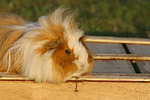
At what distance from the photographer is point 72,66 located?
8.07ft

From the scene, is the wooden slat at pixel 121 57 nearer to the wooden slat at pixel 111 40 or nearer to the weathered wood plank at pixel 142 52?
the weathered wood plank at pixel 142 52

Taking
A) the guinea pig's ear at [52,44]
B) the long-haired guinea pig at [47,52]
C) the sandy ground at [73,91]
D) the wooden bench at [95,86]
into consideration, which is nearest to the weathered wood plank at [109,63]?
the wooden bench at [95,86]

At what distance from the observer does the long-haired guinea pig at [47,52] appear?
247 centimetres

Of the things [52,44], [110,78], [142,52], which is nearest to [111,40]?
[142,52]

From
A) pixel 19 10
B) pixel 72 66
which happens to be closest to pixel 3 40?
pixel 72 66

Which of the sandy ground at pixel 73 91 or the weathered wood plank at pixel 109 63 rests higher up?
the weathered wood plank at pixel 109 63

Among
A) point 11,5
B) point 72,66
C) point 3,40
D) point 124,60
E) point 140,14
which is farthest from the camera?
point 140,14

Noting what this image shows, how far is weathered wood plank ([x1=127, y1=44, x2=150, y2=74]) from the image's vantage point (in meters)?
3.13

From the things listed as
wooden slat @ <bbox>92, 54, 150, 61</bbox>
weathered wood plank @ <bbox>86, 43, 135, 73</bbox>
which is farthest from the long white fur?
wooden slat @ <bbox>92, 54, 150, 61</bbox>

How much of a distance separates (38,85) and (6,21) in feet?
2.76

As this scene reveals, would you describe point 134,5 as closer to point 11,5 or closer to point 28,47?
point 11,5

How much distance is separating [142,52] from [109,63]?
0.66 metres

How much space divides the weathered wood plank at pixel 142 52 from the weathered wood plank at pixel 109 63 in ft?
0.45

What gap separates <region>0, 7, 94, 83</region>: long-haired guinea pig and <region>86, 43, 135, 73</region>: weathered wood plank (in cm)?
46
